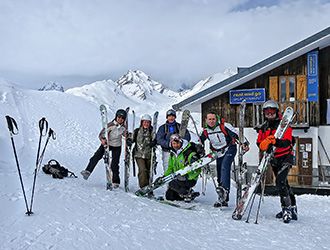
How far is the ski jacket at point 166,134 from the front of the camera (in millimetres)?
6957

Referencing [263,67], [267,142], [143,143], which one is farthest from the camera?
[263,67]

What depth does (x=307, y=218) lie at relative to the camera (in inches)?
246

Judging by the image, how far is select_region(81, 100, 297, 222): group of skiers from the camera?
5.61 m

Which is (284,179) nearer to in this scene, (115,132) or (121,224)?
(121,224)

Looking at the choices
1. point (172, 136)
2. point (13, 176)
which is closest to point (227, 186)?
point (172, 136)

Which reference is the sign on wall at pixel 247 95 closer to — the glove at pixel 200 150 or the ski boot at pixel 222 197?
the glove at pixel 200 150

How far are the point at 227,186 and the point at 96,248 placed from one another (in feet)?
11.2

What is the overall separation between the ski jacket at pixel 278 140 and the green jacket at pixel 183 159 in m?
1.50

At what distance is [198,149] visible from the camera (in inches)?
270

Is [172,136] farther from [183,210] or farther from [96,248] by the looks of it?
[96,248]

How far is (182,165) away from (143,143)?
1.07 metres

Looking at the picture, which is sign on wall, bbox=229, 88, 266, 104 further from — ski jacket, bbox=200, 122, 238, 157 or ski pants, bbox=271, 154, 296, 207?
ski pants, bbox=271, 154, 296, 207

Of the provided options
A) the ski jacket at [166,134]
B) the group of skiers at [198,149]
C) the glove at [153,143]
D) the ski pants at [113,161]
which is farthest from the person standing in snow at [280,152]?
the ski pants at [113,161]

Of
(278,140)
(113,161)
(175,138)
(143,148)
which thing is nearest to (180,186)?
(175,138)
